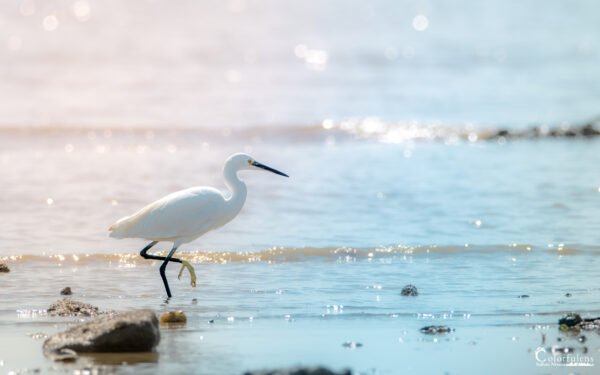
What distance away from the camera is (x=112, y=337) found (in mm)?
6598

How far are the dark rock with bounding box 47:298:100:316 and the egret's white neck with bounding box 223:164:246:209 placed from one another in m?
1.54

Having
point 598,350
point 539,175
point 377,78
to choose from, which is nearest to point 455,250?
point 598,350

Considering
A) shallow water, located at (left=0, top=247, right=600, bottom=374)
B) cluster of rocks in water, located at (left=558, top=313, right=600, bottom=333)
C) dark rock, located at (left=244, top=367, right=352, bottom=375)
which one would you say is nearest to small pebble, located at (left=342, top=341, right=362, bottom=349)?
shallow water, located at (left=0, top=247, right=600, bottom=374)

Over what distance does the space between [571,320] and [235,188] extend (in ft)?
9.70

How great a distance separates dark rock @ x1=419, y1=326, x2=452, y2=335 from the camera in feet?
23.9

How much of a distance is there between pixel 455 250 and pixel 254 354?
→ 4.22 m

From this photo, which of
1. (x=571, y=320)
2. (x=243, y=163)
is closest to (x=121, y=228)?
(x=243, y=163)

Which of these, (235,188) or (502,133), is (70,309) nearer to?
(235,188)

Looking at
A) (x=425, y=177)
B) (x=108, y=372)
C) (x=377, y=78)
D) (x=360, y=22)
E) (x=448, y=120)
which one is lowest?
(x=108, y=372)

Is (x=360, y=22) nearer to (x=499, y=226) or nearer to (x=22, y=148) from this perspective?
(x=22, y=148)

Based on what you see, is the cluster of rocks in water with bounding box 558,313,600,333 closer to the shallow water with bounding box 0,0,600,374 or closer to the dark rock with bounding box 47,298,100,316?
the shallow water with bounding box 0,0,600,374

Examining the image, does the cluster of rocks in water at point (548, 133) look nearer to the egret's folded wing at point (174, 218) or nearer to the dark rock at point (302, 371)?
the egret's folded wing at point (174, 218)

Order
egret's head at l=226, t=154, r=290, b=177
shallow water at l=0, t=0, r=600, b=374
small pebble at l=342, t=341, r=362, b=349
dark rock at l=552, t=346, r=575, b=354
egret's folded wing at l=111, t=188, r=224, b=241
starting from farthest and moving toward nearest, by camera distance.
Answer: egret's head at l=226, t=154, r=290, b=177 < egret's folded wing at l=111, t=188, r=224, b=241 < shallow water at l=0, t=0, r=600, b=374 < small pebble at l=342, t=341, r=362, b=349 < dark rock at l=552, t=346, r=575, b=354

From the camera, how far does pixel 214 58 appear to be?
1153 inches
